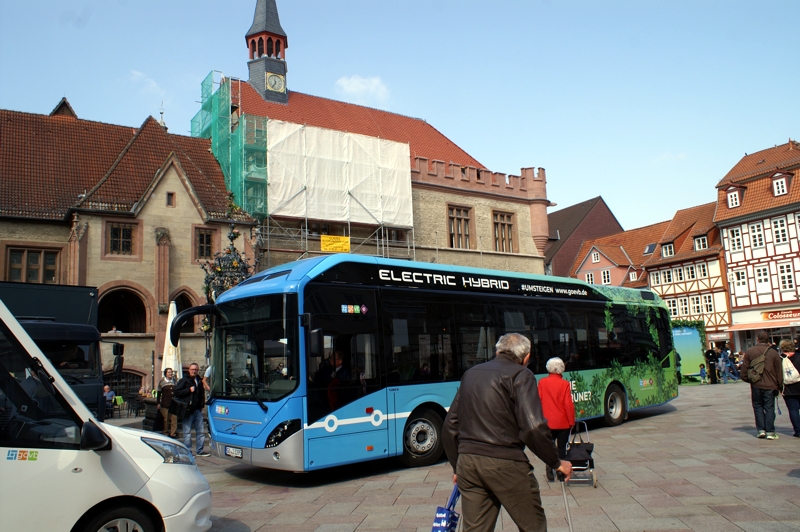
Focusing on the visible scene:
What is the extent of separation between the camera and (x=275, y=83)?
120ft

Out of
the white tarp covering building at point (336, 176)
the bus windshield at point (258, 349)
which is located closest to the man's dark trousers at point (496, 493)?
the bus windshield at point (258, 349)

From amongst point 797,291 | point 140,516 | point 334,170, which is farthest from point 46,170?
point 797,291

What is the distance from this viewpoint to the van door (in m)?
4.27

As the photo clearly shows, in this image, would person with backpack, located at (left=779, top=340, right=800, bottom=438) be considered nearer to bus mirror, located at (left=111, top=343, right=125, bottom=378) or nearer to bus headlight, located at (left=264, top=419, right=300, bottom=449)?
bus headlight, located at (left=264, top=419, right=300, bottom=449)

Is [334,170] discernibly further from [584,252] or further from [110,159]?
[584,252]

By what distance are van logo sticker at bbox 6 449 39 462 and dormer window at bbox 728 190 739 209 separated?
163ft

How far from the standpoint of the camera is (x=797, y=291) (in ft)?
137

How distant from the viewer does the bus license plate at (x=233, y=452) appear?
889cm

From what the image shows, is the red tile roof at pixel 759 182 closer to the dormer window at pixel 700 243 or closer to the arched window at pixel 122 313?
the dormer window at pixel 700 243

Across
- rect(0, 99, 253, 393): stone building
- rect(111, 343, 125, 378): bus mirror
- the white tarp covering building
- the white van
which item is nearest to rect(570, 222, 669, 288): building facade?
the white tarp covering building

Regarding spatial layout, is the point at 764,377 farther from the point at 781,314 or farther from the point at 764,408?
the point at 781,314

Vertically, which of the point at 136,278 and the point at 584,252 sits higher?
the point at 584,252

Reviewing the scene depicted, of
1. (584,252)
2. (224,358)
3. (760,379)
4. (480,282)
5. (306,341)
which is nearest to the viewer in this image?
(306,341)

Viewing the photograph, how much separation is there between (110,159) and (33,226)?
17.2ft
